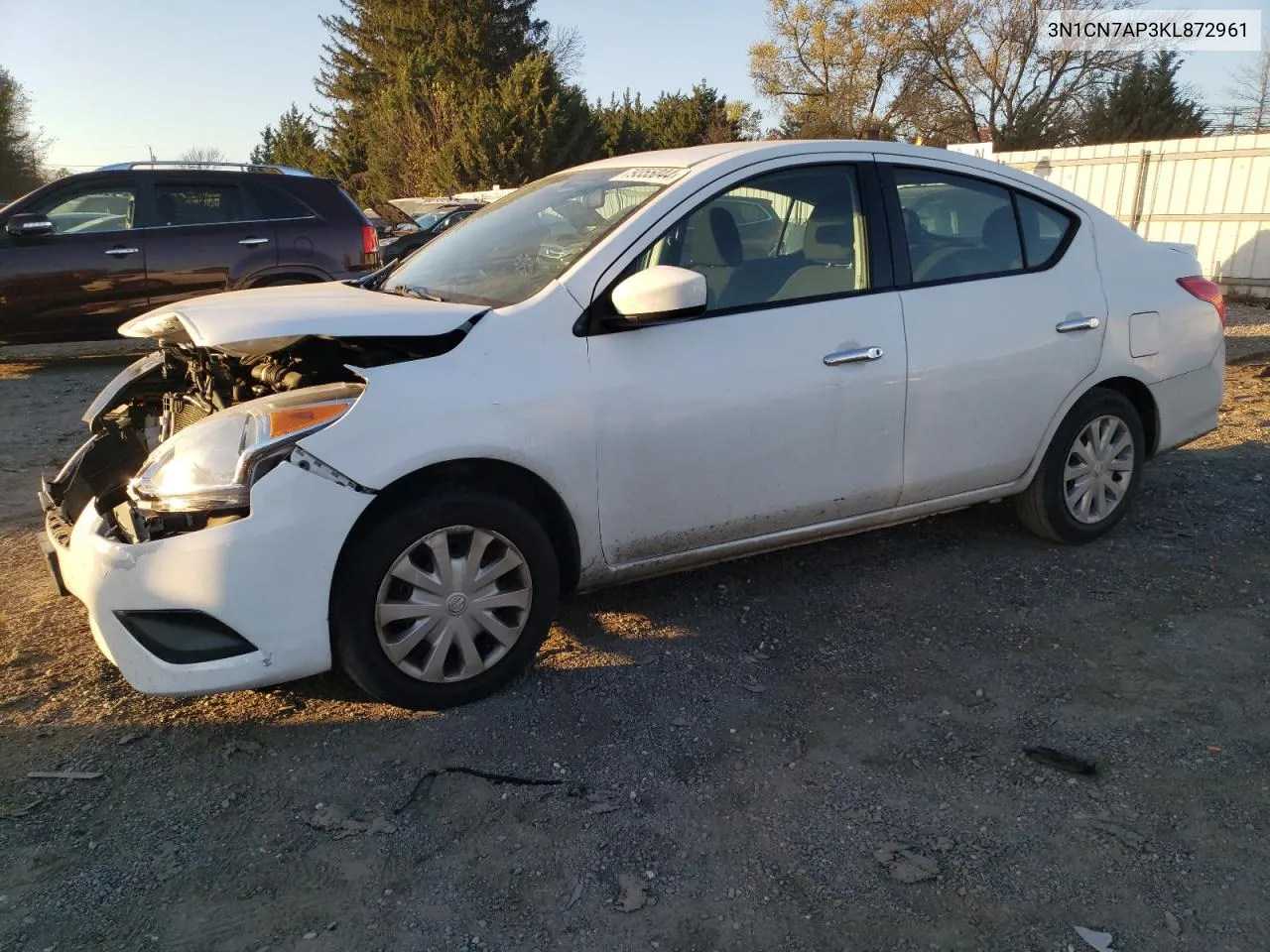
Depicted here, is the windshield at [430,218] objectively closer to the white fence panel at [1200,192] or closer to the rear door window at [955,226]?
the white fence panel at [1200,192]

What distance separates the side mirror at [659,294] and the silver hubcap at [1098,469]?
2.18 meters

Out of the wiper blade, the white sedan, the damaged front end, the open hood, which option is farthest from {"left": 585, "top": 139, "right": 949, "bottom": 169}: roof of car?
the open hood

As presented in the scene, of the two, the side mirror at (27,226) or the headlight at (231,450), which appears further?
the side mirror at (27,226)

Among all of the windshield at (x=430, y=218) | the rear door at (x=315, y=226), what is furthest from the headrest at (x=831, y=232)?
the windshield at (x=430, y=218)

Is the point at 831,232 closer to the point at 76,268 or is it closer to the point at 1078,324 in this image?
the point at 1078,324

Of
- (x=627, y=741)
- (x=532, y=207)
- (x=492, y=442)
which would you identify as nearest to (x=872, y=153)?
(x=532, y=207)

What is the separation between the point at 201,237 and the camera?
9.00m

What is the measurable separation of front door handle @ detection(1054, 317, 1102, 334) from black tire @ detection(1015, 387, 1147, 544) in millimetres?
307

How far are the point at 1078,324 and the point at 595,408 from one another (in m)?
2.29

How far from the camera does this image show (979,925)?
85.4 inches

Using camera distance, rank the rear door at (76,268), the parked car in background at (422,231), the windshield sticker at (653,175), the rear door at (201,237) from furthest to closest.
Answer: the parked car in background at (422,231)
the rear door at (201,237)
the rear door at (76,268)
the windshield sticker at (653,175)

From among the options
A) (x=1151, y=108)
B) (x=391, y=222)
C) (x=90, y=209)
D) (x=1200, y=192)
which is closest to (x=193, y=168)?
(x=90, y=209)

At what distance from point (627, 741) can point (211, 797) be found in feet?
3.95

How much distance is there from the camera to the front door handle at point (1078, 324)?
3992 mm
